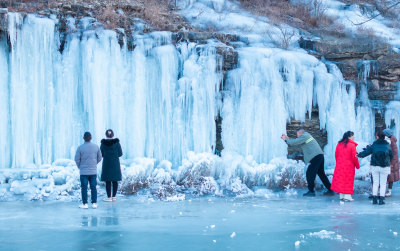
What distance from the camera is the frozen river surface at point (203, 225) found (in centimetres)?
506

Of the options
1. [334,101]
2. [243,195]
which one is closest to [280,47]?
[334,101]

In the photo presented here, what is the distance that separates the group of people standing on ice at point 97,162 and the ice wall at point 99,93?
194 cm

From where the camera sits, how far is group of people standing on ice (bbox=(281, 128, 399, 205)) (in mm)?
8039

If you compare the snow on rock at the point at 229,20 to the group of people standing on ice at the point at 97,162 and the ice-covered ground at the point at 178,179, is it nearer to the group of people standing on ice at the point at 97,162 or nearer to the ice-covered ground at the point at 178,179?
the ice-covered ground at the point at 178,179

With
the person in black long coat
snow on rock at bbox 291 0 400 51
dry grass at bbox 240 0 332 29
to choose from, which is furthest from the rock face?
the person in black long coat

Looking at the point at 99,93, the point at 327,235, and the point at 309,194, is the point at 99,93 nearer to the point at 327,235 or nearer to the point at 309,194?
the point at 309,194

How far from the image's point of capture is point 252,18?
1429 centimetres

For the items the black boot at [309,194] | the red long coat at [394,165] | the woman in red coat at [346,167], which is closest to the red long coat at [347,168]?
the woman in red coat at [346,167]

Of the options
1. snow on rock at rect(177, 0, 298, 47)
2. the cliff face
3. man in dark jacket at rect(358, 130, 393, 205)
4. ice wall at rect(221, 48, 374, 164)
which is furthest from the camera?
snow on rock at rect(177, 0, 298, 47)

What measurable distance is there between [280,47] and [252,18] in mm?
2170

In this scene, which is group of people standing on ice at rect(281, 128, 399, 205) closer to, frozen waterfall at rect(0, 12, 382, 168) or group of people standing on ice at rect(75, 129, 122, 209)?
frozen waterfall at rect(0, 12, 382, 168)

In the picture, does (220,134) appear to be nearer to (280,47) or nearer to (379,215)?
(280,47)

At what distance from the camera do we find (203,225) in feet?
20.2

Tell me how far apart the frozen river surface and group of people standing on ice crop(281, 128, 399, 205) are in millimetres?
301
